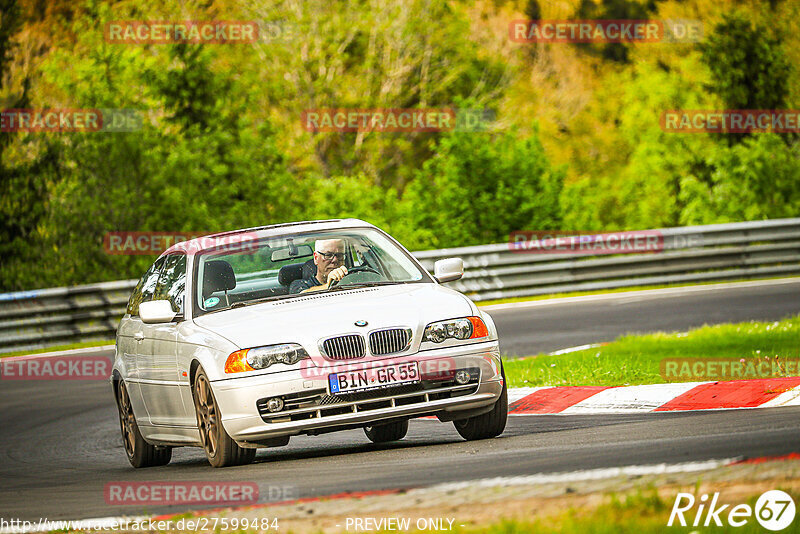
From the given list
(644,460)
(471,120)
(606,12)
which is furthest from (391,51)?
(644,460)

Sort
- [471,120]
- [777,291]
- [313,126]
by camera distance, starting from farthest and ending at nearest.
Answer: [313,126] → [471,120] → [777,291]

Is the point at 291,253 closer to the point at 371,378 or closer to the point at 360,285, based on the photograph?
the point at 360,285

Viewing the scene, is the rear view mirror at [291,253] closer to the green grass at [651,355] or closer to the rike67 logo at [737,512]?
the green grass at [651,355]

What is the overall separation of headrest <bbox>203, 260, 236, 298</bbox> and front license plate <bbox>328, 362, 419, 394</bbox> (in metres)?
1.54

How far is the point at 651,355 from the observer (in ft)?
40.8

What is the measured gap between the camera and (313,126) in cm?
4281

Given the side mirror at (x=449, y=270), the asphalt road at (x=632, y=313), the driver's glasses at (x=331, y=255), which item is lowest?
the asphalt road at (x=632, y=313)

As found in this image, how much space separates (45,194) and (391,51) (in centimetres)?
1842

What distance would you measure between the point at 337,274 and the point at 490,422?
60.1 inches

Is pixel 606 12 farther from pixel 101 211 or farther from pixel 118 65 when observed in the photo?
pixel 101 211

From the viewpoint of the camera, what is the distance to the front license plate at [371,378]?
8.09m

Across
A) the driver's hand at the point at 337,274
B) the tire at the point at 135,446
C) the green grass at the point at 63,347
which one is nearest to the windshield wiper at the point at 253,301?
the driver's hand at the point at 337,274

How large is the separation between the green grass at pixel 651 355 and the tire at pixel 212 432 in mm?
3699

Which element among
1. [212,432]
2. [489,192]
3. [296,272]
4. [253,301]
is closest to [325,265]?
[296,272]
